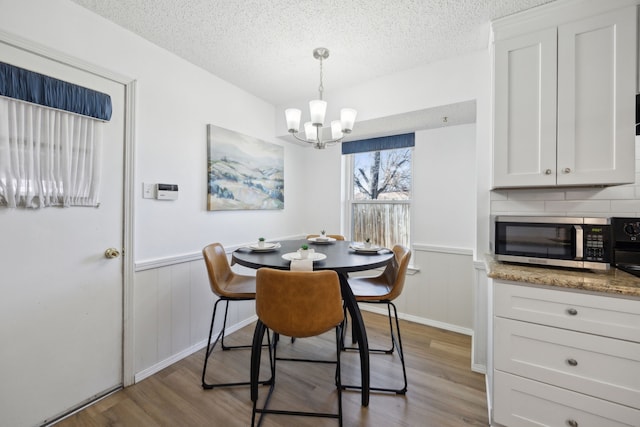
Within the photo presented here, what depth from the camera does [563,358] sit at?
127 cm

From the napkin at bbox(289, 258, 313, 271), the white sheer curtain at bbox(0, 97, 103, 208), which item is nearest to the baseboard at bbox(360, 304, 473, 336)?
the napkin at bbox(289, 258, 313, 271)

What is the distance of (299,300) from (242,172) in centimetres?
174

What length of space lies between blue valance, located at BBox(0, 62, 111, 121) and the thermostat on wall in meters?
0.55

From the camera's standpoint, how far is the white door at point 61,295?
1.37m

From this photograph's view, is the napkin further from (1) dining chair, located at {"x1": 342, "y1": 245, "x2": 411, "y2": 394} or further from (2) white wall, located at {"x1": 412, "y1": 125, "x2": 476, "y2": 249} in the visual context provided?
(2) white wall, located at {"x1": 412, "y1": 125, "x2": 476, "y2": 249}

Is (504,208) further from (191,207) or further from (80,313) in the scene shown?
(80,313)

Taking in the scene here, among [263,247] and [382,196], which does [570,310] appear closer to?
[263,247]

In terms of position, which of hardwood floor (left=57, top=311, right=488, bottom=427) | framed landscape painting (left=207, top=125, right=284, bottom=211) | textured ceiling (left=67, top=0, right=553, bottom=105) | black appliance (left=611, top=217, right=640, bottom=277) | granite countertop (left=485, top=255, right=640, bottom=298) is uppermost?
textured ceiling (left=67, top=0, right=553, bottom=105)

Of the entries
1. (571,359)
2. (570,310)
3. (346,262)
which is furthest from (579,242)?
(346,262)

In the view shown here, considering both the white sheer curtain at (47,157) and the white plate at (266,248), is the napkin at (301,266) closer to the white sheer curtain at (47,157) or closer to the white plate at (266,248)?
the white plate at (266,248)

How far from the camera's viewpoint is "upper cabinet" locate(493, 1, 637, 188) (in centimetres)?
138

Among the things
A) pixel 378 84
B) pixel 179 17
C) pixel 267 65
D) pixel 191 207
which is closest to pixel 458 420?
pixel 191 207

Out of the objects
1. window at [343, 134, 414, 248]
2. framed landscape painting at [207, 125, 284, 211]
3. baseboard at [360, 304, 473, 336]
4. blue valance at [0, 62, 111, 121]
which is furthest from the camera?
window at [343, 134, 414, 248]

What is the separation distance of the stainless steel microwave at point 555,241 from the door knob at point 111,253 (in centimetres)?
252
